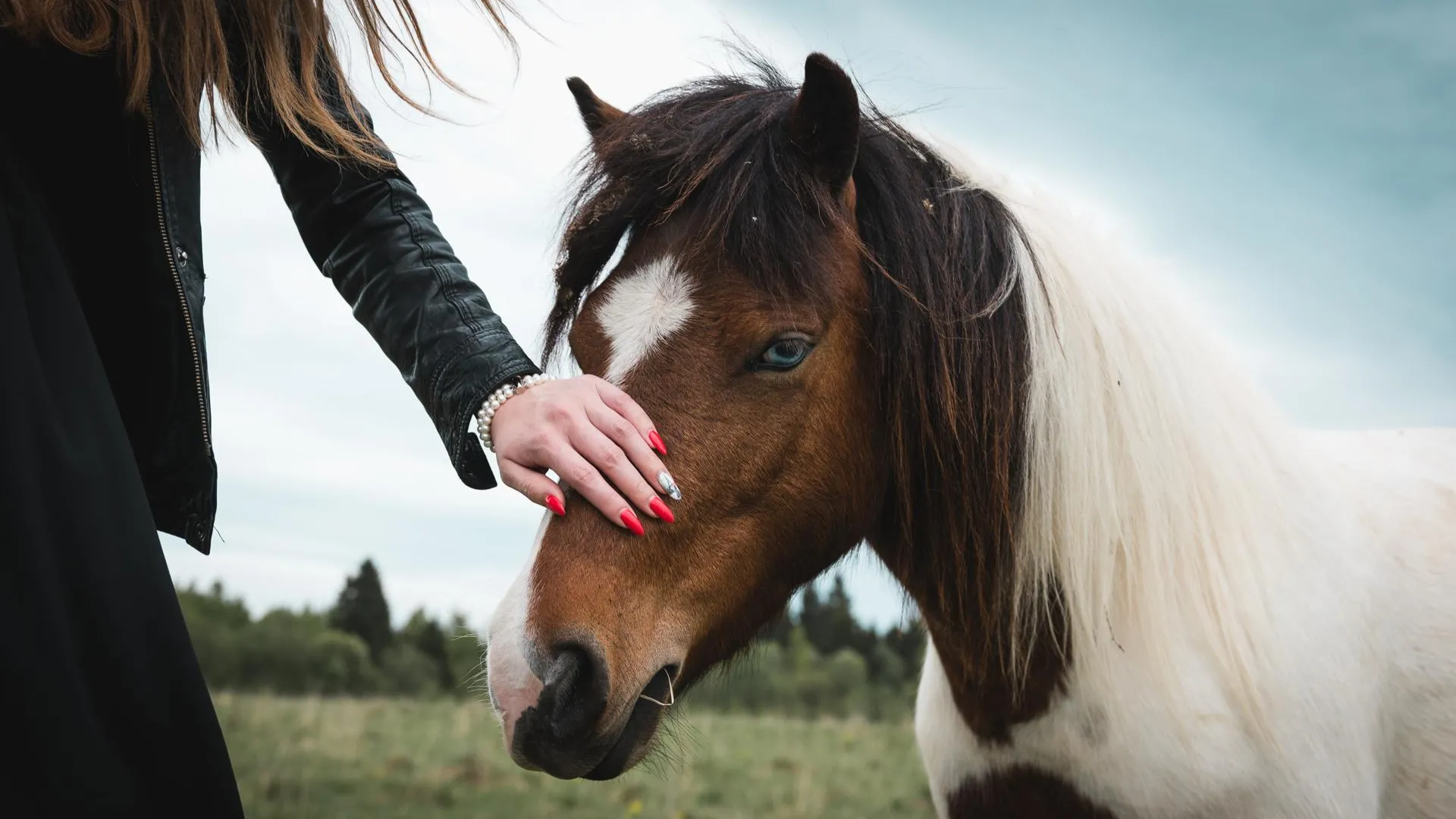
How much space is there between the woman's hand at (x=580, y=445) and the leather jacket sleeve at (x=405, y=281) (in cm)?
9

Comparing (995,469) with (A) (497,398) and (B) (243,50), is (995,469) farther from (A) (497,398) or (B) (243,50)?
(B) (243,50)

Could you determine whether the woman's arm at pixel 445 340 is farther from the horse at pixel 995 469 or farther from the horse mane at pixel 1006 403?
the horse mane at pixel 1006 403

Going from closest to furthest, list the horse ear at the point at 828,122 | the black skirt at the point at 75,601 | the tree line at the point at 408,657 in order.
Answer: the black skirt at the point at 75,601
the horse ear at the point at 828,122
the tree line at the point at 408,657

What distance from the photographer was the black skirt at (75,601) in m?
1.13

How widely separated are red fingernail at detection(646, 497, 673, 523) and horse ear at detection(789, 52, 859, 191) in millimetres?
873

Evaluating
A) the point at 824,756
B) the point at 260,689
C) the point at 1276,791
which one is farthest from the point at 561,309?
the point at 260,689

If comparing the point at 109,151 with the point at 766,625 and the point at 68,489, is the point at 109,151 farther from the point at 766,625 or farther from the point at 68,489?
the point at 766,625

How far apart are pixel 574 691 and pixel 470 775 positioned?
14.5 feet

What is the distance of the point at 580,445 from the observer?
167cm

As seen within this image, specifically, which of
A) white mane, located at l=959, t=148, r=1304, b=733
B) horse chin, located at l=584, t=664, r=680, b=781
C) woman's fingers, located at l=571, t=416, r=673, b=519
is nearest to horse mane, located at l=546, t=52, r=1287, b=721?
white mane, located at l=959, t=148, r=1304, b=733

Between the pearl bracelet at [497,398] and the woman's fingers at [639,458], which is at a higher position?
the pearl bracelet at [497,398]

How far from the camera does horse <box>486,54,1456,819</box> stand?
80.4 inches

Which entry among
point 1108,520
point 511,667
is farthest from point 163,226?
point 1108,520

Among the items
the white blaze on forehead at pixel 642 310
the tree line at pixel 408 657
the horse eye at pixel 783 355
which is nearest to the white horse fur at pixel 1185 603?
the horse eye at pixel 783 355
